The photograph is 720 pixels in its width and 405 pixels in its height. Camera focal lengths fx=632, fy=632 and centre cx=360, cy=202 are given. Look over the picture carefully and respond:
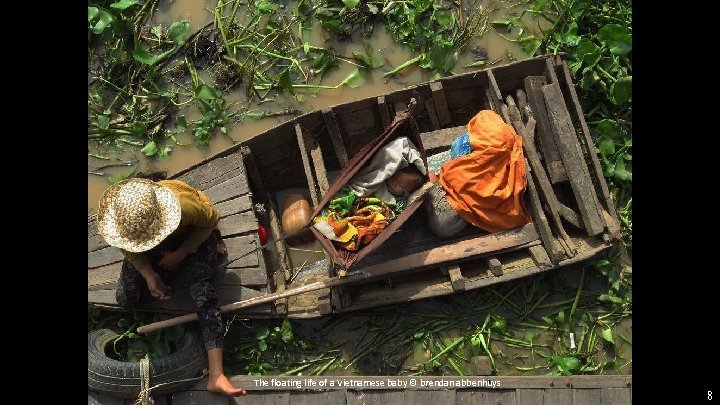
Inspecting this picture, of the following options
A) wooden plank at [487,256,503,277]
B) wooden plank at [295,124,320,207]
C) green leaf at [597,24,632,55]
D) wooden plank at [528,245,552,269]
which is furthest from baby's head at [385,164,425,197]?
green leaf at [597,24,632,55]

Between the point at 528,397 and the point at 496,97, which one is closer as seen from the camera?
the point at 528,397

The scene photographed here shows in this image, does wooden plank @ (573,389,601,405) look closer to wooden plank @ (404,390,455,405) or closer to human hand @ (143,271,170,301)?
wooden plank @ (404,390,455,405)

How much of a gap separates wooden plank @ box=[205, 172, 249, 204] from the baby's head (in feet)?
4.15

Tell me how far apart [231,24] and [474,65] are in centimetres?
245

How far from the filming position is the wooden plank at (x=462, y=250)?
512 centimetres

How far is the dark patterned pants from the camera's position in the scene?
487cm

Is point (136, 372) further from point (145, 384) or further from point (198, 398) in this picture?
point (198, 398)

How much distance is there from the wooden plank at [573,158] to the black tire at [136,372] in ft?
10.7

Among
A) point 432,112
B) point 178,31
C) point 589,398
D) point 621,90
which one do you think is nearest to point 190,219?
point 432,112

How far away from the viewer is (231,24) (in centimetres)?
630

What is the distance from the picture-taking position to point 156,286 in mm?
4832

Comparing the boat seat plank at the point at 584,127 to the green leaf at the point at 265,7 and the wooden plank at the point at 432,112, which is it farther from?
the green leaf at the point at 265,7

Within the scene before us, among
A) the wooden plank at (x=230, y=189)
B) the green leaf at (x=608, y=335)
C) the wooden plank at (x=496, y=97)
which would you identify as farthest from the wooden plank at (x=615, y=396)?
the wooden plank at (x=230, y=189)

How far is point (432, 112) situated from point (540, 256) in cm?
159
